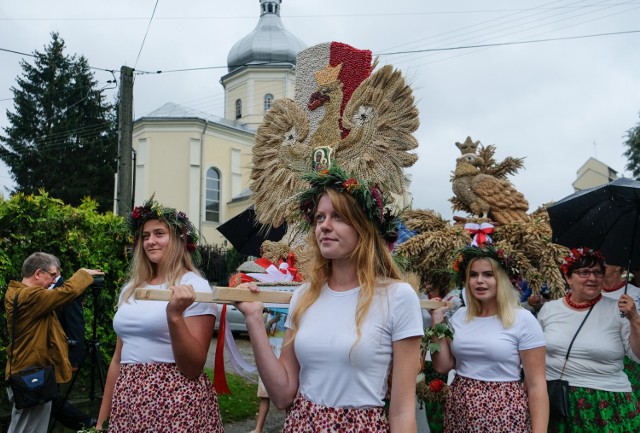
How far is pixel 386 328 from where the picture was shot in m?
1.91

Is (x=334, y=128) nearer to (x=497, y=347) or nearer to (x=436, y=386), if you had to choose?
(x=436, y=386)

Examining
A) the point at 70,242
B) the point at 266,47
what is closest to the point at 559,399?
the point at 70,242

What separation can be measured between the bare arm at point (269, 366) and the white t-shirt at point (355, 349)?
86 mm

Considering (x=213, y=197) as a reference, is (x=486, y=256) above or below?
below

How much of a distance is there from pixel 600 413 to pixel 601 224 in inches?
44.9

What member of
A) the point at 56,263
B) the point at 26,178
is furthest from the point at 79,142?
the point at 56,263

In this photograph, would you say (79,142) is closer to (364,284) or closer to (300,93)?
(300,93)

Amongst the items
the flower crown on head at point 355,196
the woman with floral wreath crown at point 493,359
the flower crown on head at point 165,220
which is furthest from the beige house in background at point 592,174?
the flower crown on head at point 355,196

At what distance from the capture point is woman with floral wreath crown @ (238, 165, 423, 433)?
189cm

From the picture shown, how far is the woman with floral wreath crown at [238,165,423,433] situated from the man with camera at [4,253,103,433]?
2.50 metres

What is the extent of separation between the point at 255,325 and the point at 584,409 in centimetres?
216

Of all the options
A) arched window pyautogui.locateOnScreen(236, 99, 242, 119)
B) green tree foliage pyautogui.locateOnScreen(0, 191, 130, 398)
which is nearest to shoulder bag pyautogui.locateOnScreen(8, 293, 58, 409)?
green tree foliage pyautogui.locateOnScreen(0, 191, 130, 398)

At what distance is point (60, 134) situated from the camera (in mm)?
27922

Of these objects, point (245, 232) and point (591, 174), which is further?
point (591, 174)
